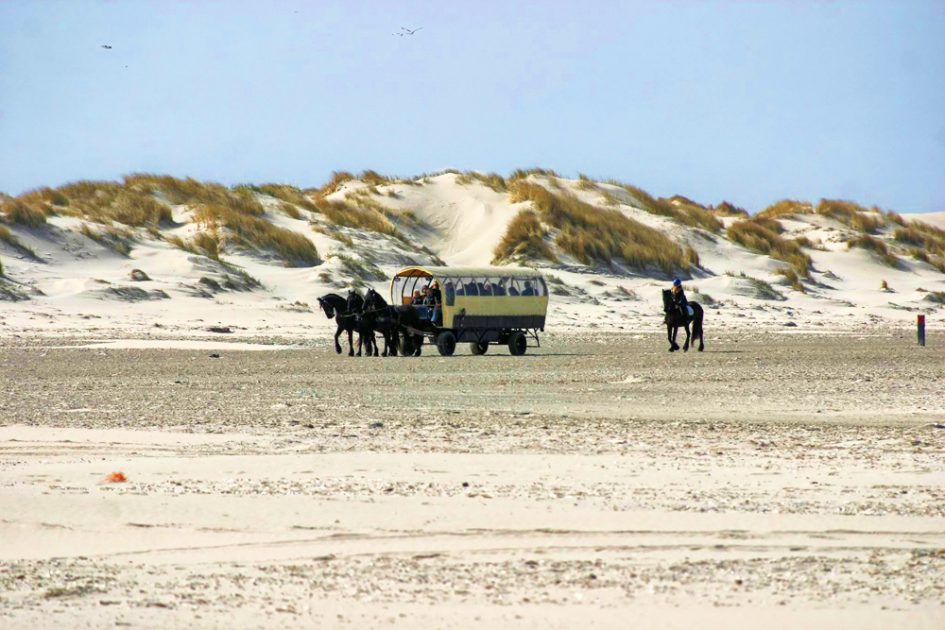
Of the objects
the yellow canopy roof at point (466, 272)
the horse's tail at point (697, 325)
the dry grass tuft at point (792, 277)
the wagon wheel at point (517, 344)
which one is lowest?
the wagon wheel at point (517, 344)

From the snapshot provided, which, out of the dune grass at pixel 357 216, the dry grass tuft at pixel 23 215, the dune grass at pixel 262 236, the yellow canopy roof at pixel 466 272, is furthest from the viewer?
the dune grass at pixel 357 216

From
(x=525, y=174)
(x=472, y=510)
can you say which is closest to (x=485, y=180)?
(x=525, y=174)

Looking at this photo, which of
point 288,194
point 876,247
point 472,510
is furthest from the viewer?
point 876,247

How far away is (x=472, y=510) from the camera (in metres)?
9.37

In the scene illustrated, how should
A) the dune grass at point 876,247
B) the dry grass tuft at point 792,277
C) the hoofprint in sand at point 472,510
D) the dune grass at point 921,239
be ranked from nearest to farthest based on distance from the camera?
the hoofprint in sand at point 472,510
the dry grass tuft at point 792,277
the dune grass at point 876,247
the dune grass at point 921,239

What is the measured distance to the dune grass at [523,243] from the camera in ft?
157

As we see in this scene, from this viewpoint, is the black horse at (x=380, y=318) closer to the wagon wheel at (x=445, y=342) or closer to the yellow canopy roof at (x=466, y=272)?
the wagon wheel at (x=445, y=342)

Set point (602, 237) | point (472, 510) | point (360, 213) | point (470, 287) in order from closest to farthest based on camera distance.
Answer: point (472, 510), point (470, 287), point (602, 237), point (360, 213)

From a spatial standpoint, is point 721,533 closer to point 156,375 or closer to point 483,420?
point 483,420

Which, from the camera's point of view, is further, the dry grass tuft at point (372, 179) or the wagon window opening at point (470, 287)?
the dry grass tuft at point (372, 179)

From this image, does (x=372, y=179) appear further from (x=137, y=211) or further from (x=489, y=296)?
(x=489, y=296)

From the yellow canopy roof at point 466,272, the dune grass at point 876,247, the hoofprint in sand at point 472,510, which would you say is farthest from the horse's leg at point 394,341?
the dune grass at point 876,247

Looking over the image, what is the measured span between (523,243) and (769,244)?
11.0 metres

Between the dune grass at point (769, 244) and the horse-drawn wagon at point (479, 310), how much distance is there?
931 inches
